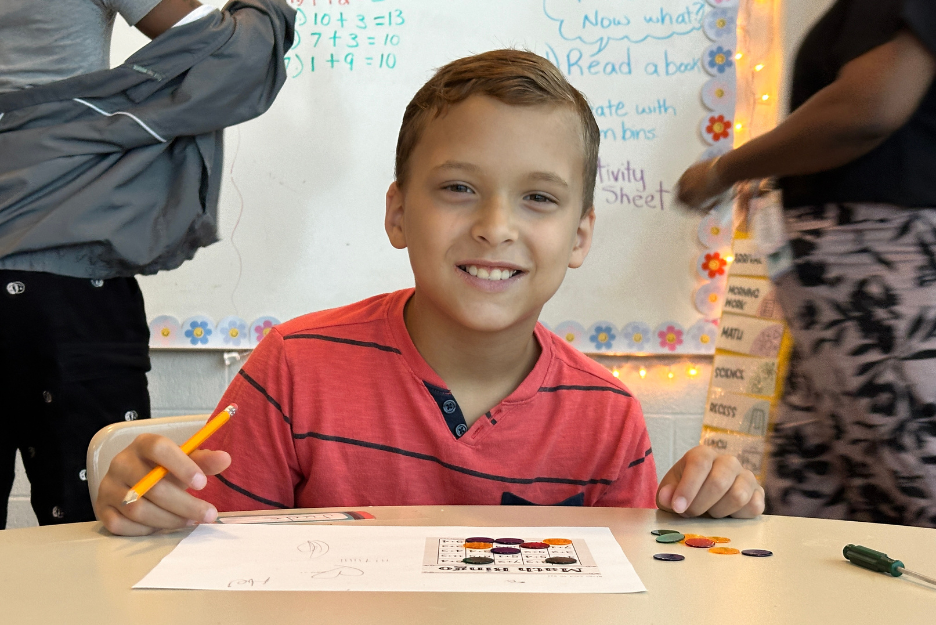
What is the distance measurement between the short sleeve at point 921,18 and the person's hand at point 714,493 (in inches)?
20.1

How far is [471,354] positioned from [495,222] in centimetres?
18

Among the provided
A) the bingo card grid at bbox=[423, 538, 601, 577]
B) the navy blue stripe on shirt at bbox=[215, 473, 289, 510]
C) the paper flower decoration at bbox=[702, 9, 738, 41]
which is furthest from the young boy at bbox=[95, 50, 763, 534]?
the paper flower decoration at bbox=[702, 9, 738, 41]

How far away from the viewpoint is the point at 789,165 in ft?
3.40

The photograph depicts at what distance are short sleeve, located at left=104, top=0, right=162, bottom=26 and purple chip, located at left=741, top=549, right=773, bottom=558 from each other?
1.09 metres

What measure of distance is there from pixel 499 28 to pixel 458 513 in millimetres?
1725

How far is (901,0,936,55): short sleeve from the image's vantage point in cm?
90

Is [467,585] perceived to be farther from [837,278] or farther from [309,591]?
[837,278]

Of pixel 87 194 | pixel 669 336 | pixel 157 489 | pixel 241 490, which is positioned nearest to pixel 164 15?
pixel 87 194

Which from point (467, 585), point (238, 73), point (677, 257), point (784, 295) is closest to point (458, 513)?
point (467, 585)

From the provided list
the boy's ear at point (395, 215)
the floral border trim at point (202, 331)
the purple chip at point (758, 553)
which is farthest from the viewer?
the floral border trim at point (202, 331)

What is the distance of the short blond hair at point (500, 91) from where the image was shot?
37.4 inches

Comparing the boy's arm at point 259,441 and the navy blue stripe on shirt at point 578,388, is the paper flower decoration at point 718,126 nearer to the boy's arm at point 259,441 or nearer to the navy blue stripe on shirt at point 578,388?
the navy blue stripe on shirt at point 578,388

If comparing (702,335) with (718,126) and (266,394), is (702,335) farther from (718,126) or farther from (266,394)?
(266,394)

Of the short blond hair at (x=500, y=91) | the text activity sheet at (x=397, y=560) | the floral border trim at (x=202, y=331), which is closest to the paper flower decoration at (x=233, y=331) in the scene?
the floral border trim at (x=202, y=331)
